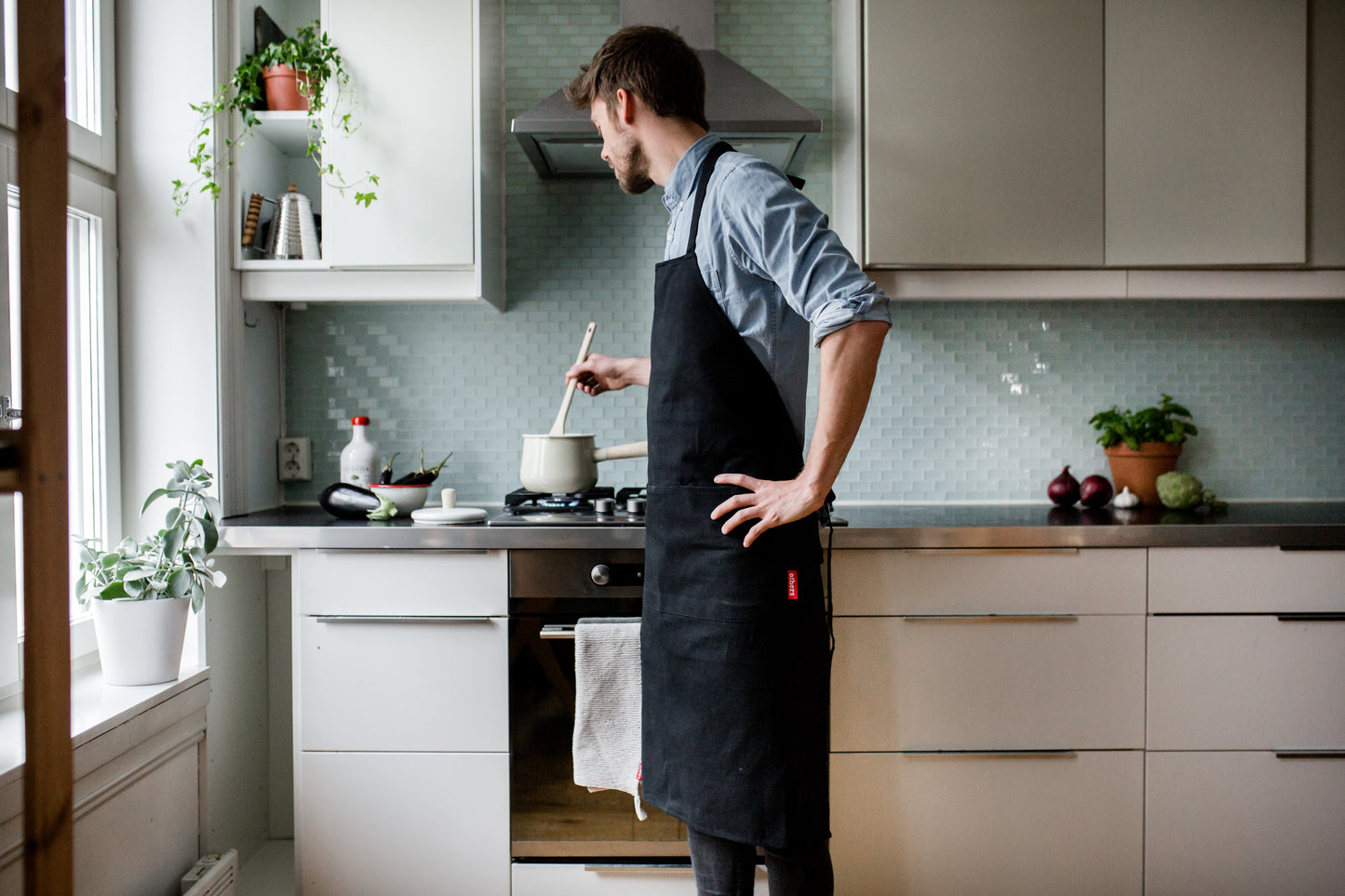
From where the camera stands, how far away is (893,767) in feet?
5.81

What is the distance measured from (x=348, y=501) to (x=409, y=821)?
71cm

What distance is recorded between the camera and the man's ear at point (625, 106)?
4.30 feet

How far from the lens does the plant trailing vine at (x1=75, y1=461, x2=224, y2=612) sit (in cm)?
161

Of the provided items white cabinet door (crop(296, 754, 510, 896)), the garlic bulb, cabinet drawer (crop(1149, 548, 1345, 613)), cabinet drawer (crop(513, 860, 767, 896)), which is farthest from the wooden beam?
the garlic bulb

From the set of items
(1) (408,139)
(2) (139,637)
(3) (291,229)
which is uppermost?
(1) (408,139)

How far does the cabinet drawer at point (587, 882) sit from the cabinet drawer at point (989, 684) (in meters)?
0.46

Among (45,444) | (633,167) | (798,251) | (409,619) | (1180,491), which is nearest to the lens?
(45,444)

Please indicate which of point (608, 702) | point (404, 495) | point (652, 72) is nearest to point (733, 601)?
point (608, 702)

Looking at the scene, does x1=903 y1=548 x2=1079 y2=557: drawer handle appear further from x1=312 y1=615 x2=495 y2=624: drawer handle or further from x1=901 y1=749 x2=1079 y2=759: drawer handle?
x1=312 y1=615 x2=495 y2=624: drawer handle

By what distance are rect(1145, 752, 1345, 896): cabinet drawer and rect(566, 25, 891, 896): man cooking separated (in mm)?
978

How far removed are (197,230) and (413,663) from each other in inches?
44.2

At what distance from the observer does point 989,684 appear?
5.78ft

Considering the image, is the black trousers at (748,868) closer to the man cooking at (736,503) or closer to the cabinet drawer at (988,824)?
the man cooking at (736,503)

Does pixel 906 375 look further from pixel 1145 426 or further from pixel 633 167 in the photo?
pixel 633 167
